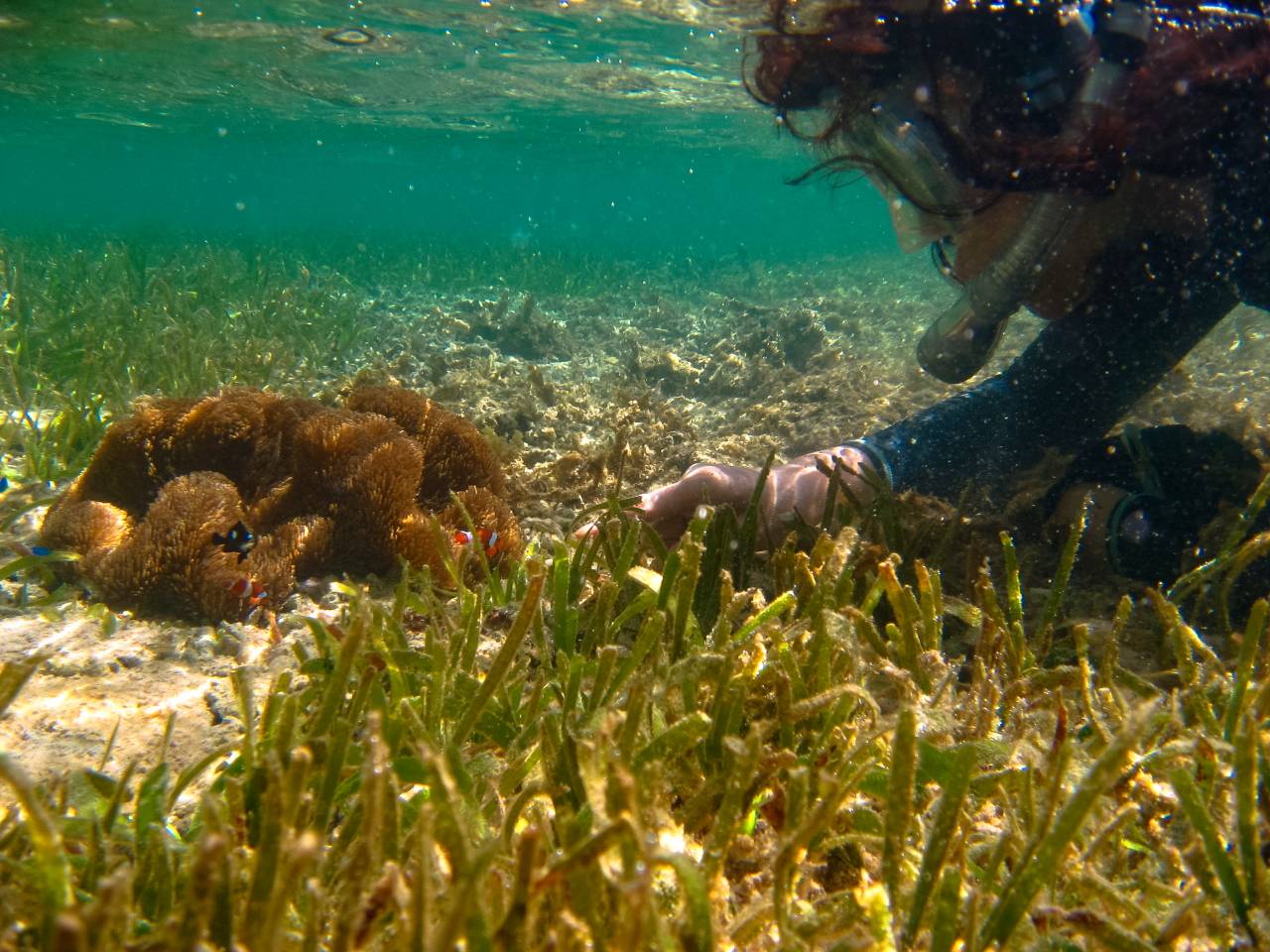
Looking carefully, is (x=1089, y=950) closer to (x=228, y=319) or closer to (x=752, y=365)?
(x=752, y=365)

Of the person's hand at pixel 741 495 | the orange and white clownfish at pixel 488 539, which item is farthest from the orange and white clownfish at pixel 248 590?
the person's hand at pixel 741 495

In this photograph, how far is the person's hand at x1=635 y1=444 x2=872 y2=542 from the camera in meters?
3.49

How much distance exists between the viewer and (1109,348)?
4.14m

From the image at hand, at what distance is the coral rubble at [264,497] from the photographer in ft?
10.8

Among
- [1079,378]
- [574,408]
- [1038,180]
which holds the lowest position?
[574,408]

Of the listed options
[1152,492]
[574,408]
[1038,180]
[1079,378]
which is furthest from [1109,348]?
[574,408]

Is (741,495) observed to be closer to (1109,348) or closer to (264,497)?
(1109,348)

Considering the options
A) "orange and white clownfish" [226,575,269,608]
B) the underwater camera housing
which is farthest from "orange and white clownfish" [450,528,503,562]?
the underwater camera housing

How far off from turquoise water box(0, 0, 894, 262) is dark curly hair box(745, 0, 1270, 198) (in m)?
1.15

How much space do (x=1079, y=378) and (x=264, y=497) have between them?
5053mm

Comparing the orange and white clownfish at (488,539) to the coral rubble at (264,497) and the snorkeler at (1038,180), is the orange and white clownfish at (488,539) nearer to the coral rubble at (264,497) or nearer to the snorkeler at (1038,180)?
the coral rubble at (264,497)

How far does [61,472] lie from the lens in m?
4.73

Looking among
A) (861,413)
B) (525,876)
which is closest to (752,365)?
(861,413)

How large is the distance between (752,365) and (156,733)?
916cm
